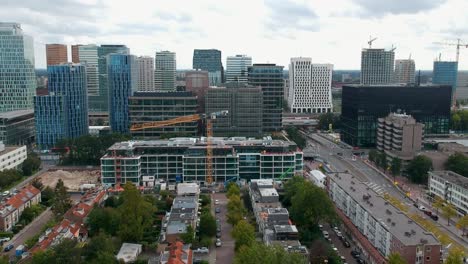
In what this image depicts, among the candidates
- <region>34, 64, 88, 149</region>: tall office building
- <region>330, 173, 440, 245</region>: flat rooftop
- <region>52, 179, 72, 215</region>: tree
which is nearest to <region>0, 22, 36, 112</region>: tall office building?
<region>34, 64, 88, 149</region>: tall office building

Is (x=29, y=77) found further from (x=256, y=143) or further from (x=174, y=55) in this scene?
(x=174, y=55)

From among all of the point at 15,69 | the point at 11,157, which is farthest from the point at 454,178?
the point at 15,69

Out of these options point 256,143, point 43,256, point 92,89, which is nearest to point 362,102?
point 256,143

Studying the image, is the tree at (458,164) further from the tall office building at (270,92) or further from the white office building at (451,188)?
the tall office building at (270,92)

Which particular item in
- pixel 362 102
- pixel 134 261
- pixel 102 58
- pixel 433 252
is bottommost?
pixel 134 261

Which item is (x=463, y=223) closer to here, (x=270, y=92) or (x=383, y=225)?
(x=383, y=225)

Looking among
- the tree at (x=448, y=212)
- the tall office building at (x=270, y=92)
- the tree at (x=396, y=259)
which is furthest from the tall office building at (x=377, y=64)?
the tree at (x=396, y=259)
